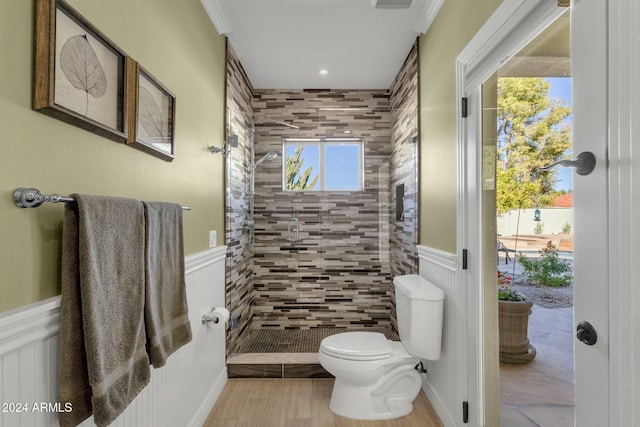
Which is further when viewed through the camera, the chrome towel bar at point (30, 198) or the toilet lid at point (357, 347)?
the toilet lid at point (357, 347)

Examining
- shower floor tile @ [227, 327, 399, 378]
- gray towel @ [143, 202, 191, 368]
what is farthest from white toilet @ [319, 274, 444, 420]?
gray towel @ [143, 202, 191, 368]

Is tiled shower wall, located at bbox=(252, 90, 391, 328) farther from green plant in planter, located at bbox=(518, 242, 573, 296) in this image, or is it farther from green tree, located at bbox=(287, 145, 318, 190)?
green plant in planter, located at bbox=(518, 242, 573, 296)

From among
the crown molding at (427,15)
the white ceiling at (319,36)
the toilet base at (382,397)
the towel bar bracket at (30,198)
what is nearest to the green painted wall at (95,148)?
the towel bar bracket at (30,198)

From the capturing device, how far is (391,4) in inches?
80.4

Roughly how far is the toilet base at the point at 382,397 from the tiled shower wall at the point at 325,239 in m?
0.94

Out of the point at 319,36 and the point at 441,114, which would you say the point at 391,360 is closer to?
the point at 441,114

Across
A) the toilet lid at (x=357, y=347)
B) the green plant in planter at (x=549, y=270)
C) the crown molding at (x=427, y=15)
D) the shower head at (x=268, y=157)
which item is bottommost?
the toilet lid at (x=357, y=347)

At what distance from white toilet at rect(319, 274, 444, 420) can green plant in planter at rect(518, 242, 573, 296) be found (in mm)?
767

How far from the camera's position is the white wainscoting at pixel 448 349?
1.79m

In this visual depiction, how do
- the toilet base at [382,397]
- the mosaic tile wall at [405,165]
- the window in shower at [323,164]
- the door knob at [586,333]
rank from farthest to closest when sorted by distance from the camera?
the window in shower at [323,164] < the mosaic tile wall at [405,165] < the toilet base at [382,397] < the door knob at [586,333]

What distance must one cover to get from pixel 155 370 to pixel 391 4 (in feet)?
7.39

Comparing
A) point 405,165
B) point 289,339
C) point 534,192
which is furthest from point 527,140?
point 289,339

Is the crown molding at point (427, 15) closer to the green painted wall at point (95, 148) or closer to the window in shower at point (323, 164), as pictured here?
the window in shower at point (323, 164)

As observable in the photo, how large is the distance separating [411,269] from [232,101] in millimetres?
1879
